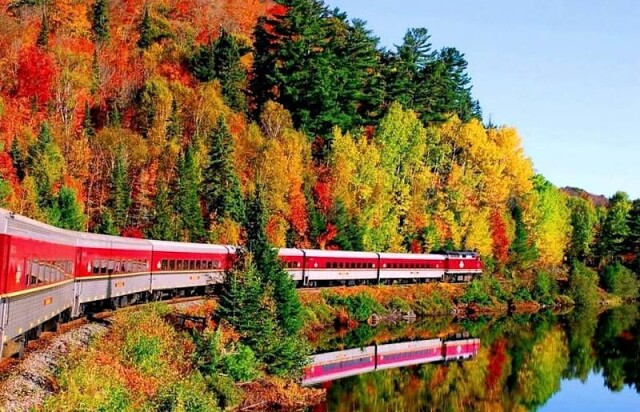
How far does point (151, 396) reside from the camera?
2306 cm

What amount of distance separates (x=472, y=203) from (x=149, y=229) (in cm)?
3457

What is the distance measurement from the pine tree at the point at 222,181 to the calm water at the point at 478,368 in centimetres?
1421

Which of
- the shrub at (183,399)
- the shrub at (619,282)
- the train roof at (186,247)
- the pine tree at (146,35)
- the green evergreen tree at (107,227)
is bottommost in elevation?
the shrub at (183,399)

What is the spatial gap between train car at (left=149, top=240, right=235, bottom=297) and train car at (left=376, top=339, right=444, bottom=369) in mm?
9900

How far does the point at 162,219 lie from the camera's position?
60594mm

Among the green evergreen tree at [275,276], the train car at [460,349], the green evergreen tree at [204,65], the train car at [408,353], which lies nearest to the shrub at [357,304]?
the train car at [408,353]

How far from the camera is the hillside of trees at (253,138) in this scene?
62.6 metres

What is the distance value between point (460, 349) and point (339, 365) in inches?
488

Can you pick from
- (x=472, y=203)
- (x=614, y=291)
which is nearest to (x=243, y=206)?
(x=472, y=203)

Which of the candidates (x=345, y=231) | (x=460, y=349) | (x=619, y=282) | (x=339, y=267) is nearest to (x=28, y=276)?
(x=460, y=349)

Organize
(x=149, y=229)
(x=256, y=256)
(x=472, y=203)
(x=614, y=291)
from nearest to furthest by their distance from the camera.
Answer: (x=256, y=256) < (x=149, y=229) < (x=472, y=203) < (x=614, y=291)

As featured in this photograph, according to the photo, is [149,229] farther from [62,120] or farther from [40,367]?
[40,367]

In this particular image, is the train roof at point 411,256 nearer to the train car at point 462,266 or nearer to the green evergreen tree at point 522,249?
the train car at point 462,266

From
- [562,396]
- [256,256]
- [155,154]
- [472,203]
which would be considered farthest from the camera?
[472,203]
